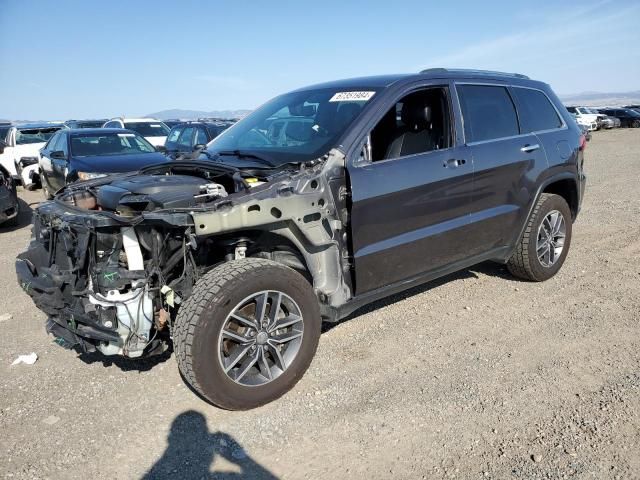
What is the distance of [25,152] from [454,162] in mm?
13582

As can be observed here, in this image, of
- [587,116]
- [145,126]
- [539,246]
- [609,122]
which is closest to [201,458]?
[539,246]

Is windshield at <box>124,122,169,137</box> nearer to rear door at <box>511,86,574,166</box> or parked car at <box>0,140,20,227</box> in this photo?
parked car at <box>0,140,20,227</box>

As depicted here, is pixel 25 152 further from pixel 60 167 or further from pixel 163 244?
pixel 163 244

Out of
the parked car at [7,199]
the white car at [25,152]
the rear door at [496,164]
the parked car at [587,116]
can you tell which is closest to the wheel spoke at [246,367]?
the rear door at [496,164]

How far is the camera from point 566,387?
10.6ft

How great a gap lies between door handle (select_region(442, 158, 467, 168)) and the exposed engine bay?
957mm

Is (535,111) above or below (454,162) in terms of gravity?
above

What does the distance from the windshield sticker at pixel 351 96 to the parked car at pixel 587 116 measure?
32.1 meters

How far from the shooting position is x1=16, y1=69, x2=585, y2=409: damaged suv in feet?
9.71

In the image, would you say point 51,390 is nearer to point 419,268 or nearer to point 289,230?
point 289,230

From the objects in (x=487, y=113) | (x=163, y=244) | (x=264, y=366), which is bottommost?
(x=264, y=366)

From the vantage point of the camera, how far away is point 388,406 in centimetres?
312

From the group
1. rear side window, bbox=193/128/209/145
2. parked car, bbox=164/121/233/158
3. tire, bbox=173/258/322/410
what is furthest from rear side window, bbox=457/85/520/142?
rear side window, bbox=193/128/209/145

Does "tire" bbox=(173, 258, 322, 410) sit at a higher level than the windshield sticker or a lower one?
lower
